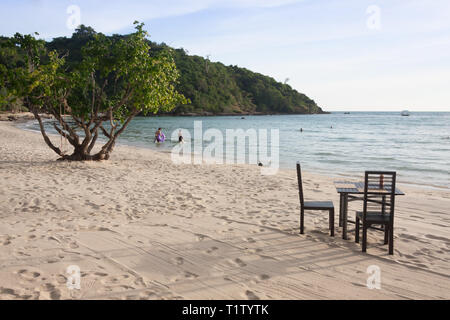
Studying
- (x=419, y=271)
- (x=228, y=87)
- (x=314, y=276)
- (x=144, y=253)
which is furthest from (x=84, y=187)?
(x=228, y=87)

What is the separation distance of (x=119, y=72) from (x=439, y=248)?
984 cm

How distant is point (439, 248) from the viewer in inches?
194

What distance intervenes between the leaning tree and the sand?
3.29 metres

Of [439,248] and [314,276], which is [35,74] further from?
[439,248]

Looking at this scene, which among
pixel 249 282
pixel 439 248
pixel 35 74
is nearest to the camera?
pixel 249 282

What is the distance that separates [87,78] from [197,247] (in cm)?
821

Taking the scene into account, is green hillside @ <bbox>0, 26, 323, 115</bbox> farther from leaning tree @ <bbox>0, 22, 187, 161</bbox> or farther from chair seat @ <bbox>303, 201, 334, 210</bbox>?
chair seat @ <bbox>303, 201, 334, 210</bbox>

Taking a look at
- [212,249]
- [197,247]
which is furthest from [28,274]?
[212,249]

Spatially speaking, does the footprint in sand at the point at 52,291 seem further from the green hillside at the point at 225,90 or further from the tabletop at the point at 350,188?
the green hillside at the point at 225,90

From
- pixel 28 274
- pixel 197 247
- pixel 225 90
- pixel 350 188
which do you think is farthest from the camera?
pixel 225 90

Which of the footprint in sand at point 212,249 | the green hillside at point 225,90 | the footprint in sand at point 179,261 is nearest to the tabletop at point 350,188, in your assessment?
the footprint in sand at point 212,249

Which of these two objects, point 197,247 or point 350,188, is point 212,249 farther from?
point 350,188

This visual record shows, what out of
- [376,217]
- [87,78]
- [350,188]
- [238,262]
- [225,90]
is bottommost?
[238,262]

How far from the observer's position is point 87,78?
10805 millimetres
